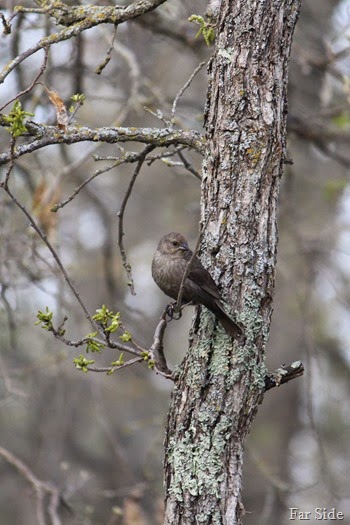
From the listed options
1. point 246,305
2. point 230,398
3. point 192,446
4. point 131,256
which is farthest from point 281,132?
point 131,256

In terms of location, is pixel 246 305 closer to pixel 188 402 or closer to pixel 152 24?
pixel 188 402

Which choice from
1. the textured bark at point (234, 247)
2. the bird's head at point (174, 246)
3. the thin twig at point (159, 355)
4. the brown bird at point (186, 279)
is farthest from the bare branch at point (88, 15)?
the bird's head at point (174, 246)

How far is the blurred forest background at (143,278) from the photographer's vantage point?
19.4ft

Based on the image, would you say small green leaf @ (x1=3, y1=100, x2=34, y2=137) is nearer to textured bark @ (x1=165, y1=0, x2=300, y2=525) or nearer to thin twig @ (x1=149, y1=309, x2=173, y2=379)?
textured bark @ (x1=165, y1=0, x2=300, y2=525)

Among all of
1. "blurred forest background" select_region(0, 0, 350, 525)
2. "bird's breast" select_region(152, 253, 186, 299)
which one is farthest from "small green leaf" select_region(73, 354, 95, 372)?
"blurred forest background" select_region(0, 0, 350, 525)

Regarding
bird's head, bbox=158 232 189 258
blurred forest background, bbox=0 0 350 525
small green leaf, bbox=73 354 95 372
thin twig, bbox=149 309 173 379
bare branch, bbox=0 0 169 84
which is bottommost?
small green leaf, bbox=73 354 95 372

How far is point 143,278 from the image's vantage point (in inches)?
455

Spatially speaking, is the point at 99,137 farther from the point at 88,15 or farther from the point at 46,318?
the point at 46,318

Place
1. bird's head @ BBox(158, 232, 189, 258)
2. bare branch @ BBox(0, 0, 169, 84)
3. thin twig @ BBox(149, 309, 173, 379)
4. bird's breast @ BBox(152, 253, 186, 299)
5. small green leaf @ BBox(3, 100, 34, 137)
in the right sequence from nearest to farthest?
1. small green leaf @ BBox(3, 100, 34, 137)
2. thin twig @ BBox(149, 309, 173, 379)
3. bare branch @ BBox(0, 0, 169, 84)
4. bird's breast @ BBox(152, 253, 186, 299)
5. bird's head @ BBox(158, 232, 189, 258)

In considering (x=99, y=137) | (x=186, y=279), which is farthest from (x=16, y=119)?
(x=186, y=279)

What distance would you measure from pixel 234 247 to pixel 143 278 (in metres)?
8.44

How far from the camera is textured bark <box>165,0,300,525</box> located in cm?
303

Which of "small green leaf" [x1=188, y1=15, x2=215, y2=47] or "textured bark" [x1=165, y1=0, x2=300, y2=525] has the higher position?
"small green leaf" [x1=188, y1=15, x2=215, y2=47]

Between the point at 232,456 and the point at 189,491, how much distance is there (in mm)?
217
